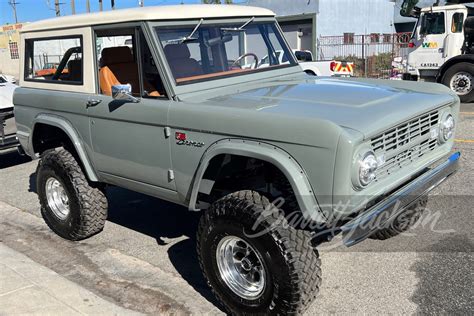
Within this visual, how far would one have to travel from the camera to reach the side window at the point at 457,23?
13.4 meters

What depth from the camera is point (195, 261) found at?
172 inches

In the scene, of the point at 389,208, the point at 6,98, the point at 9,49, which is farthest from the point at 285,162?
the point at 9,49

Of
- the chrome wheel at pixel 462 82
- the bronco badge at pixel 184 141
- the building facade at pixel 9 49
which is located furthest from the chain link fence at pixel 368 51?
the building facade at pixel 9 49

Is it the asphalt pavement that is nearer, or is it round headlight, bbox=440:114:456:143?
the asphalt pavement

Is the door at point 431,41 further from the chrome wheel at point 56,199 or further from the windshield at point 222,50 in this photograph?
the chrome wheel at point 56,199

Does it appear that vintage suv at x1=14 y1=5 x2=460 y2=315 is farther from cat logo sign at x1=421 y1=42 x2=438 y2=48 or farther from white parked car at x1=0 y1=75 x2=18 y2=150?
cat logo sign at x1=421 y1=42 x2=438 y2=48

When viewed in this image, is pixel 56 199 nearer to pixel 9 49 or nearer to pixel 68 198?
pixel 68 198

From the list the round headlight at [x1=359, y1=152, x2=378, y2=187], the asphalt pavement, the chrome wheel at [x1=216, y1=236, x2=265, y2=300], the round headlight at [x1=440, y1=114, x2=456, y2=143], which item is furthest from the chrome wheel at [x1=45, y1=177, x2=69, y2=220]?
the round headlight at [x1=440, y1=114, x2=456, y2=143]

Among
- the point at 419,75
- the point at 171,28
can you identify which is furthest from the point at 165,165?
the point at 419,75

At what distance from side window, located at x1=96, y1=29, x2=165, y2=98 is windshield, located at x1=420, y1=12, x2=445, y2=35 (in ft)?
38.0

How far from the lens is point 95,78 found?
4.37m

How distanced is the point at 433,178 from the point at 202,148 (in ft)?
5.45

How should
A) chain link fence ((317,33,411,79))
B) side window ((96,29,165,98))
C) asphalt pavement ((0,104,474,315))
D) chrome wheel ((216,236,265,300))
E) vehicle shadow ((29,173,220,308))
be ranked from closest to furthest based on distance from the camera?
chrome wheel ((216,236,265,300)) < asphalt pavement ((0,104,474,315)) < side window ((96,29,165,98)) < vehicle shadow ((29,173,220,308)) < chain link fence ((317,33,411,79))

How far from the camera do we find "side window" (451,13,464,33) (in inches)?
528
